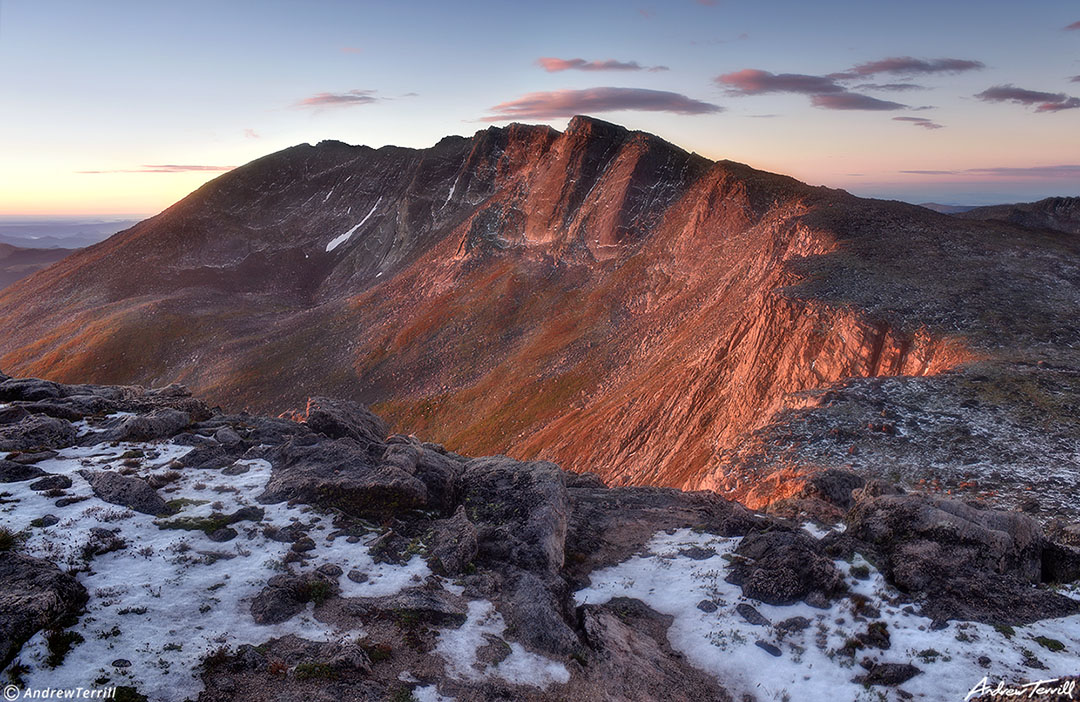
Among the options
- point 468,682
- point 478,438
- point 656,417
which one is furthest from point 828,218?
point 468,682

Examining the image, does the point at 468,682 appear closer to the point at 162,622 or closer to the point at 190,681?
the point at 190,681

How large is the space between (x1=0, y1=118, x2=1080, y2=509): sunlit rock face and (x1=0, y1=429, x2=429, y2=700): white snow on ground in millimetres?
15509

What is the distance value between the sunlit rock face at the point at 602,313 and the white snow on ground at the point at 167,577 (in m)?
15.5

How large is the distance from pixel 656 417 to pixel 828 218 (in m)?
22.4

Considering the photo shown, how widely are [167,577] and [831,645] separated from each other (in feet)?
45.4

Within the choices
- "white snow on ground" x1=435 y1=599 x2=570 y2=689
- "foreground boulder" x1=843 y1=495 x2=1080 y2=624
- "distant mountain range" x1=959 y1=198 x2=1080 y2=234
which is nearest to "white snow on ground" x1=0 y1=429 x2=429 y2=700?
"white snow on ground" x1=435 y1=599 x2=570 y2=689

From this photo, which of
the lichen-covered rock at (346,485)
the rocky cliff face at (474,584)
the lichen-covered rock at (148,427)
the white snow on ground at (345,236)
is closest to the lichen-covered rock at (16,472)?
the rocky cliff face at (474,584)

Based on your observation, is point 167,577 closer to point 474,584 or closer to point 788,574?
point 474,584

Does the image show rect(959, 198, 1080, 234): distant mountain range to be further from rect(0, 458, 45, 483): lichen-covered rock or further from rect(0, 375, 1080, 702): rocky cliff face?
rect(0, 458, 45, 483): lichen-covered rock

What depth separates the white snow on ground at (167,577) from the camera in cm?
926

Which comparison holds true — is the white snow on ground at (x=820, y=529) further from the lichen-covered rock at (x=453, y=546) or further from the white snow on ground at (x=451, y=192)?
the white snow on ground at (x=451, y=192)

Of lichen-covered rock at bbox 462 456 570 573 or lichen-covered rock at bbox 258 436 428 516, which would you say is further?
lichen-covered rock at bbox 258 436 428 516

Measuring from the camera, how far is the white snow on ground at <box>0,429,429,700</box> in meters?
9.26

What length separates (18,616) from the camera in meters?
9.27
